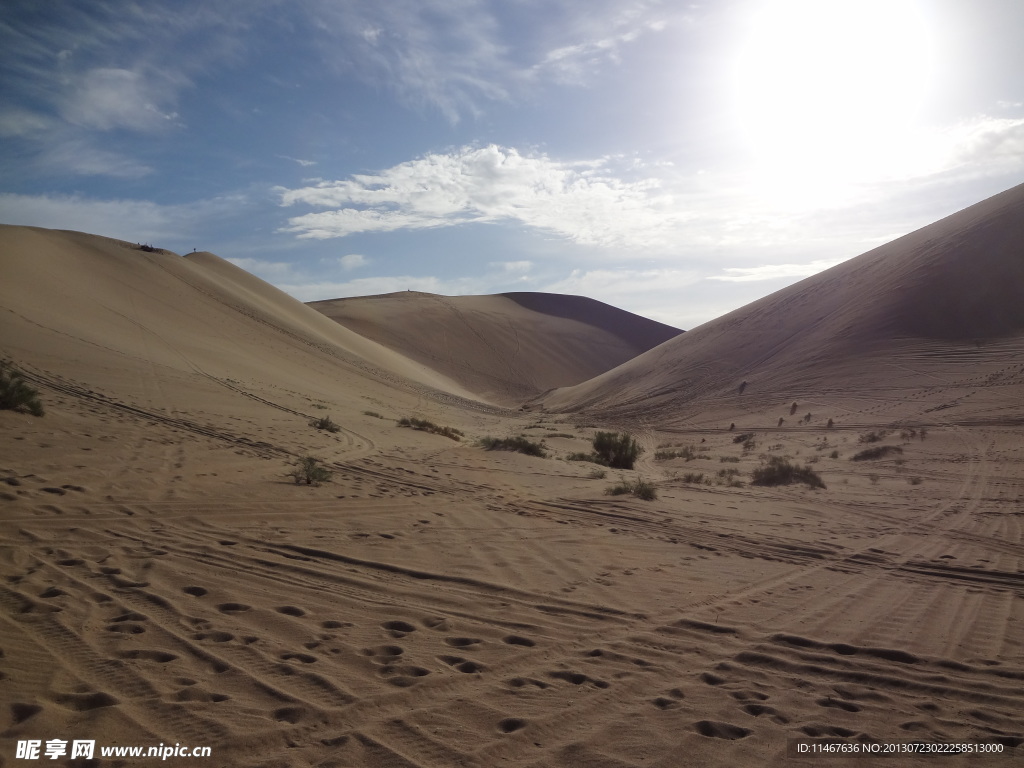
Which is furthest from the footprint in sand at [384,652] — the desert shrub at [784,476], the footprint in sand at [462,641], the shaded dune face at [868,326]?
the shaded dune face at [868,326]

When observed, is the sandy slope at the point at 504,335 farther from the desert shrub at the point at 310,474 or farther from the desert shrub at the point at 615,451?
the desert shrub at the point at 310,474

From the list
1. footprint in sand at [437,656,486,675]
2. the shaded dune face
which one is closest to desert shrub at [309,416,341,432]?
footprint in sand at [437,656,486,675]

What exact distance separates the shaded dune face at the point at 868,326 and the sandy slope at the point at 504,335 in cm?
2038

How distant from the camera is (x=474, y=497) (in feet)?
35.7

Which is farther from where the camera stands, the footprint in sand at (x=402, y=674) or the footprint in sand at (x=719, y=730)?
the footprint in sand at (x=402, y=674)

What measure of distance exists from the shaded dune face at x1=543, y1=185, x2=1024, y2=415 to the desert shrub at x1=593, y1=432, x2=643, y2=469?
1908 cm

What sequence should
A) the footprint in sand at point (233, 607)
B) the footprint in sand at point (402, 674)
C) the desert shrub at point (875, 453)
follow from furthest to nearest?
the desert shrub at point (875, 453) < the footprint in sand at point (233, 607) < the footprint in sand at point (402, 674)

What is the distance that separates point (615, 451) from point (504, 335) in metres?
68.2

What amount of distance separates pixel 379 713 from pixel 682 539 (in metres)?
5.98

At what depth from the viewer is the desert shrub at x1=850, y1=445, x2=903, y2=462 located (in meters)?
19.0

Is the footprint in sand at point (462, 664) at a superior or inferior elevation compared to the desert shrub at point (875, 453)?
inferior

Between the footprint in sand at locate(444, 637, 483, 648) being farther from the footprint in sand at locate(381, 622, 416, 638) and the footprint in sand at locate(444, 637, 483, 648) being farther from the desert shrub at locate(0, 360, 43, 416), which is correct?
the desert shrub at locate(0, 360, 43, 416)

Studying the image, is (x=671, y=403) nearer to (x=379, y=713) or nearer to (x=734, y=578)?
(x=734, y=578)

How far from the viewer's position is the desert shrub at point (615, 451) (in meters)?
18.4
